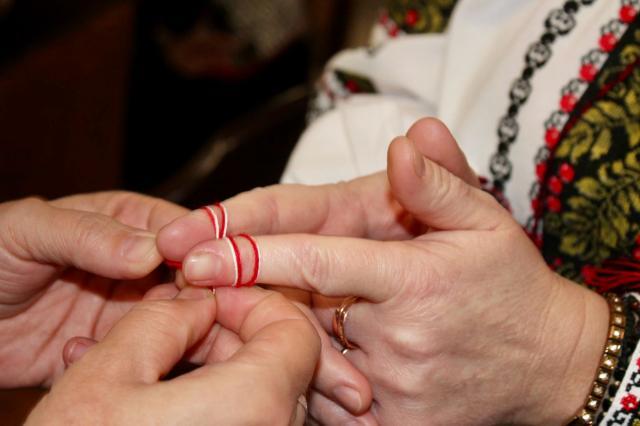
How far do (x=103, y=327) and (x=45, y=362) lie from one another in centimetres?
8

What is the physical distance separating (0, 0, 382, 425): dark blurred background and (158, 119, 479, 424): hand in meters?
0.41

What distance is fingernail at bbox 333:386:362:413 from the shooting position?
0.86 meters

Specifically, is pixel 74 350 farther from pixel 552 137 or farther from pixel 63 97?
pixel 63 97

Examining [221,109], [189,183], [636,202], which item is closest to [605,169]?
[636,202]

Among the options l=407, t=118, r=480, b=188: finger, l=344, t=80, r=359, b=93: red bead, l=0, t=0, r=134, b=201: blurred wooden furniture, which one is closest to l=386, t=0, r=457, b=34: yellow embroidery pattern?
l=344, t=80, r=359, b=93: red bead

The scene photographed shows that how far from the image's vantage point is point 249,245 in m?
0.82

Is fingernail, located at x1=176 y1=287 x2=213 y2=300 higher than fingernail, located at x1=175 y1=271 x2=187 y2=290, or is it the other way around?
fingernail, located at x1=176 y1=287 x2=213 y2=300

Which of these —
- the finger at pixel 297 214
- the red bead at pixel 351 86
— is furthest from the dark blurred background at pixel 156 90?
the finger at pixel 297 214

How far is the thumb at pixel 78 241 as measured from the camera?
88cm

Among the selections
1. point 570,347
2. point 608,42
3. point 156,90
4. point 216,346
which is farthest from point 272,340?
point 156,90

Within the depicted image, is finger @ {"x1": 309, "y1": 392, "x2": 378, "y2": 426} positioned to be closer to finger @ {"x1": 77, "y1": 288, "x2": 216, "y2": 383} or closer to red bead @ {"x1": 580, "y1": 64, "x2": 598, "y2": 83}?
finger @ {"x1": 77, "y1": 288, "x2": 216, "y2": 383}

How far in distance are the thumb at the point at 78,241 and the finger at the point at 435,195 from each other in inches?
11.2

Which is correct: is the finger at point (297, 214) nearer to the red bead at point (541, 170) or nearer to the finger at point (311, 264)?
the finger at point (311, 264)

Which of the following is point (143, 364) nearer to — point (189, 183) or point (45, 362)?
point (45, 362)
